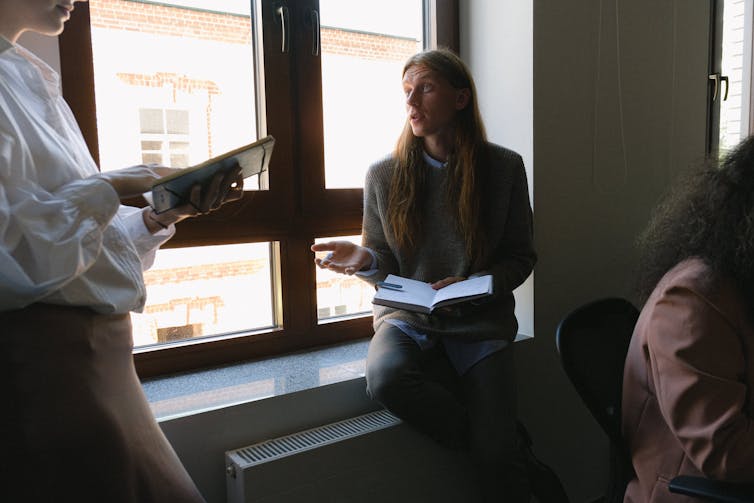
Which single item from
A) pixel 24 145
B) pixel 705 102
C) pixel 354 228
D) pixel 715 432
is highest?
pixel 705 102

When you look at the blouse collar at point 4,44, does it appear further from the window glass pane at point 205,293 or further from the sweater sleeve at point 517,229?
the sweater sleeve at point 517,229

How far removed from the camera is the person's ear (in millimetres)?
1855

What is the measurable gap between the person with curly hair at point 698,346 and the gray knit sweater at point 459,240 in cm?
Answer: 55

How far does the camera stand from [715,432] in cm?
103

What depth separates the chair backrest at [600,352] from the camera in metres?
1.25

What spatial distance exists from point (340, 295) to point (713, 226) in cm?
120

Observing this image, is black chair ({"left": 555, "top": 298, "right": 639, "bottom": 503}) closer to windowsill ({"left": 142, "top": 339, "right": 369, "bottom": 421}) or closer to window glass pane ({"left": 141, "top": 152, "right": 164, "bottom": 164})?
windowsill ({"left": 142, "top": 339, "right": 369, "bottom": 421})

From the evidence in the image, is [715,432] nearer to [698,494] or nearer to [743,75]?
[698,494]

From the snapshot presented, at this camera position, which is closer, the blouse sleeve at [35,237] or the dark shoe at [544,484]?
the blouse sleeve at [35,237]

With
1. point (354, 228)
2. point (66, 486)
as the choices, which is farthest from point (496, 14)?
point (66, 486)

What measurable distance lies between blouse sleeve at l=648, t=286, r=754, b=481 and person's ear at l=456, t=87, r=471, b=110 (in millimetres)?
951

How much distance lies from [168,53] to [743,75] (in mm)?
2531

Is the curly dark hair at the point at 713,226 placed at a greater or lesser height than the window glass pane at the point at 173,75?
lesser

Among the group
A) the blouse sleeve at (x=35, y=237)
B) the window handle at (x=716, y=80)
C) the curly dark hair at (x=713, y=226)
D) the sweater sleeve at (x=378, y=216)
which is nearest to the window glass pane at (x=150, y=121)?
the sweater sleeve at (x=378, y=216)
